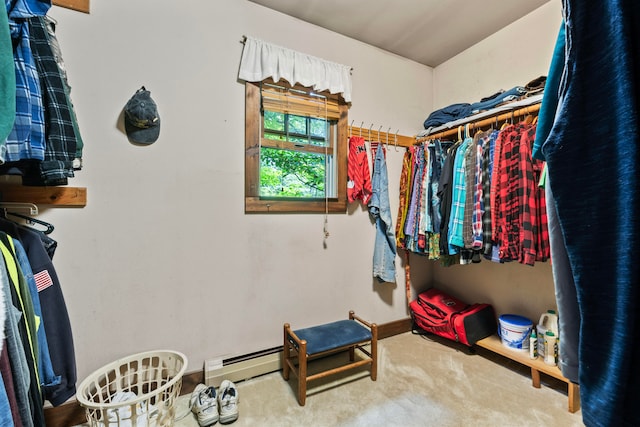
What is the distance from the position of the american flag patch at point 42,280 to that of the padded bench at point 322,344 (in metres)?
1.22

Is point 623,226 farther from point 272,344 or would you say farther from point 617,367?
point 272,344

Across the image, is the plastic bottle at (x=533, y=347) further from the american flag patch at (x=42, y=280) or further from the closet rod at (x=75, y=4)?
the closet rod at (x=75, y=4)

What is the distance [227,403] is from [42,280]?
107 cm

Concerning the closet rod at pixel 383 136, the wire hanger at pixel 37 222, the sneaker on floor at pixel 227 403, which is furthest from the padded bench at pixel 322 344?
the closet rod at pixel 383 136

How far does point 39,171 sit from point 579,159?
5.12 feet

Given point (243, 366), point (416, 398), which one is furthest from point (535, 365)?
point (243, 366)

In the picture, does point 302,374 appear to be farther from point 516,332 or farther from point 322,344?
A: point 516,332

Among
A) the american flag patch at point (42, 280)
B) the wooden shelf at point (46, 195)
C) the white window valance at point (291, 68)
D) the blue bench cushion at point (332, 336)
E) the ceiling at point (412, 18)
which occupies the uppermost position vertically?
the ceiling at point (412, 18)

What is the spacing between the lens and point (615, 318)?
41 cm

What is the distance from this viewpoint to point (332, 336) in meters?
1.82

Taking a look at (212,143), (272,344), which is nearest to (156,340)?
(272,344)

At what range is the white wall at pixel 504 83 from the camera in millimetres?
1960

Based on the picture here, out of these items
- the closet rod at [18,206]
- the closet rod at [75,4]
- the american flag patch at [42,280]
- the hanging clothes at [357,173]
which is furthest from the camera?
the hanging clothes at [357,173]

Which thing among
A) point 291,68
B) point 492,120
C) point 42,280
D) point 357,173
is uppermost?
point 291,68
